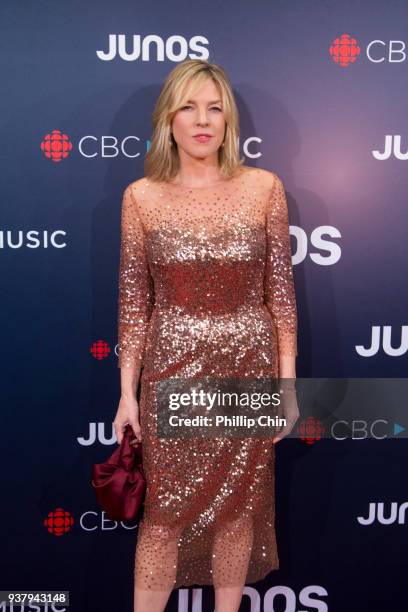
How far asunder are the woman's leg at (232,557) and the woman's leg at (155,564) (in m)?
0.14

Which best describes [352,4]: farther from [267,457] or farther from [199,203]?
[267,457]

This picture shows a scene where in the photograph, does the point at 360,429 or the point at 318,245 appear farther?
the point at 360,429

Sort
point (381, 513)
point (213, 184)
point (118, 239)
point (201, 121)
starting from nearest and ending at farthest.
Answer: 1. point (201, 121)
2. point (213, 184)
3. point (118, 239)
4. point (381, 513)

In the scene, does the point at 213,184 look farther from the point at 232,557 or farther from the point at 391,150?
the point at 232,557

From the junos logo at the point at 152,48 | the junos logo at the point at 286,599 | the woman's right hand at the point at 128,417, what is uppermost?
the junos logo at the point at 152,48

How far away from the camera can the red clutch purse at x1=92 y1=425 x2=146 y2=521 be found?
8.29ft

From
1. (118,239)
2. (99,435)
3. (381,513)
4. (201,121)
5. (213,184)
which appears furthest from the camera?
(381,513)

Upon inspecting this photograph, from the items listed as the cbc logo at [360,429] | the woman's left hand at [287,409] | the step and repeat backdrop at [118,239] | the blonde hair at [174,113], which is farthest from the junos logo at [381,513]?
the blonde hair at [174,113]

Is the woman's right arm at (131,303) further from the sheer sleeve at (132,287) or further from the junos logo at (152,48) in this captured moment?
the junos logo at (152,48)

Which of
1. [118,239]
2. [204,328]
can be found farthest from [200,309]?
[118,239]

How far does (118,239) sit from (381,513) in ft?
4.79

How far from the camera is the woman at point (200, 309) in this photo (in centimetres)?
244

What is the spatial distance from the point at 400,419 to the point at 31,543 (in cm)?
148

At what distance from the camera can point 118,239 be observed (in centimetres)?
284
